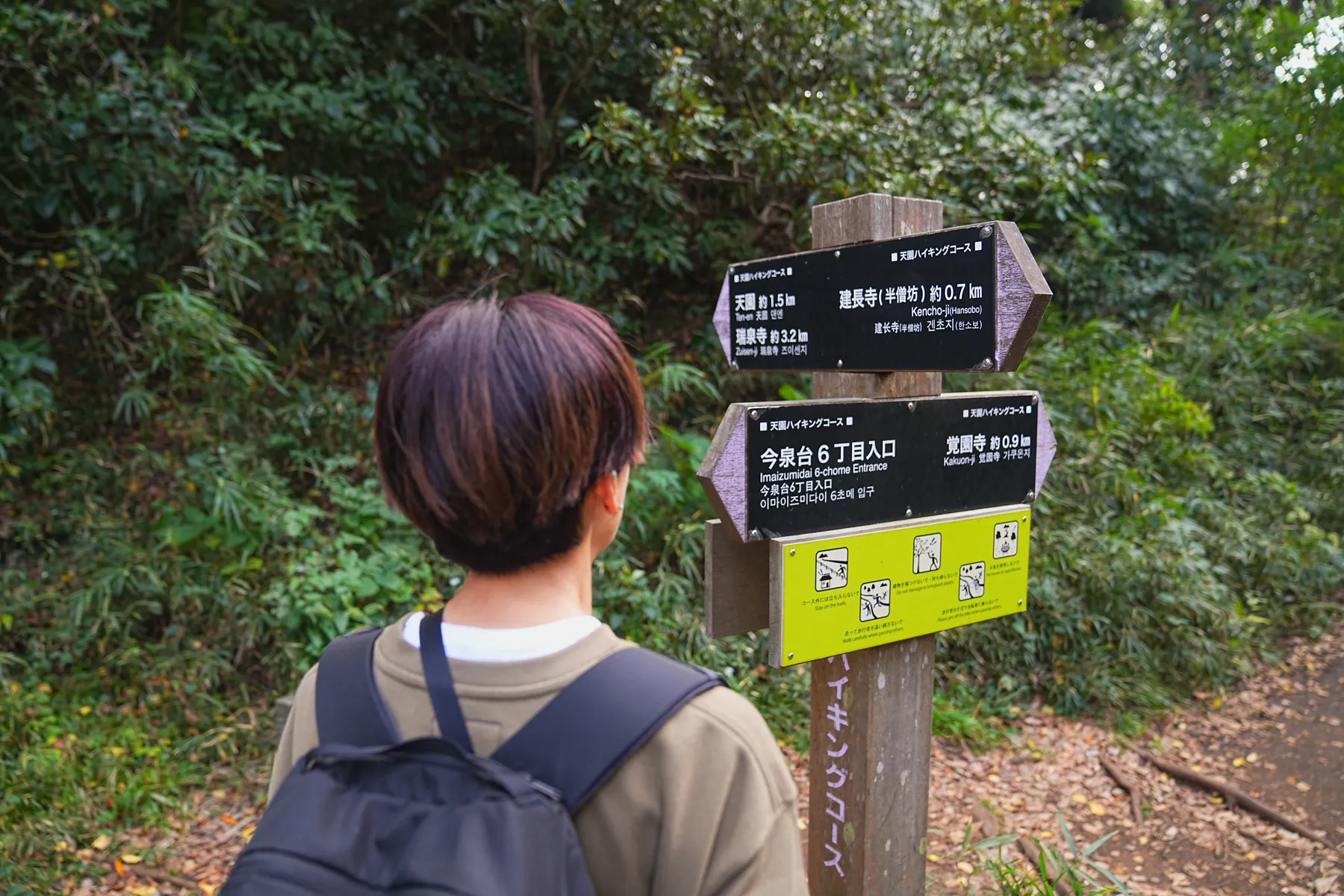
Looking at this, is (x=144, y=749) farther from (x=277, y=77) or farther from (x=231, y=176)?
(x=277, y=77)

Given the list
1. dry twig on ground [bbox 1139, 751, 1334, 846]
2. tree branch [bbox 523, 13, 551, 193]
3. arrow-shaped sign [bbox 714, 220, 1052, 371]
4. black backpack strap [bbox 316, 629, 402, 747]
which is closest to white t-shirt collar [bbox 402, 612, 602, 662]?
black backpack strap [bbox 316, 629, 402, 747]

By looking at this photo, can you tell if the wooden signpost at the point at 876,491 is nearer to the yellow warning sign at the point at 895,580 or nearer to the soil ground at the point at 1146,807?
the yellow warning sign at the point at 895,580

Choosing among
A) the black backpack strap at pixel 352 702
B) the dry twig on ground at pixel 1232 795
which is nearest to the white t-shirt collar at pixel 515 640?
the black backpack strap at pixel 352 702

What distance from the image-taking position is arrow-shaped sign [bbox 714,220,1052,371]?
6.12 ft

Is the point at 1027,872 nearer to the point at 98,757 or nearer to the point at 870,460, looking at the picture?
the point at 870,460

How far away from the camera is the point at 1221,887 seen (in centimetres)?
332

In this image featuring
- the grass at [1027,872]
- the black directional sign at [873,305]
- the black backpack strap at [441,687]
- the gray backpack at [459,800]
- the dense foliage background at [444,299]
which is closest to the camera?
the gray backpack at [459,800]

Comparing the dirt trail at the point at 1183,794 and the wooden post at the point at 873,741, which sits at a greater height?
the wooden post at the point at 873,741

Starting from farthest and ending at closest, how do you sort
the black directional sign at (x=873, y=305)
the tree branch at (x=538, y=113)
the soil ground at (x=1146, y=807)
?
1. the tree branch at (x=538, y=113)
2. the soil ground at (x=1146, y=807)
3. the black directional sign at (x=873, y=305)

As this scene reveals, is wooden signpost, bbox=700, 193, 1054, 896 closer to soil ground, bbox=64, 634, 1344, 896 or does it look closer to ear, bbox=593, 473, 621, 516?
ear, bbox=593, 473, 621, 516

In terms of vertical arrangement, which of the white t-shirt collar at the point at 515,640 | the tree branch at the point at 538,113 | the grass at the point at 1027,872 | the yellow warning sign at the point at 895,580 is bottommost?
the grass at the point at 1027,872

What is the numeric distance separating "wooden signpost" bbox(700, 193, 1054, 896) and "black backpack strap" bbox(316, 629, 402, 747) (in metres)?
0.85

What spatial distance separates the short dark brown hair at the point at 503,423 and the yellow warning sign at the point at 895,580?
931mm

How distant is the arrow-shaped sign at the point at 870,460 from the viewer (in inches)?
70.5
